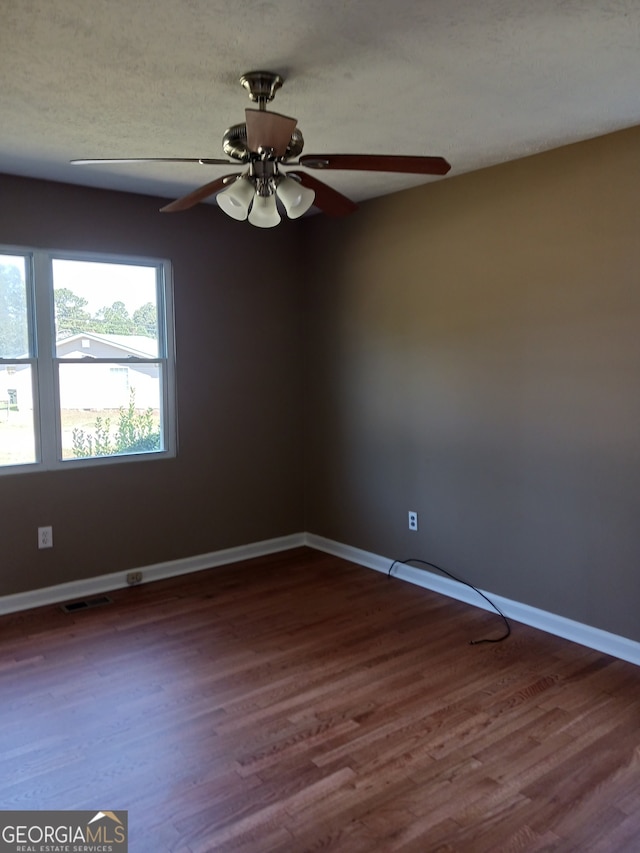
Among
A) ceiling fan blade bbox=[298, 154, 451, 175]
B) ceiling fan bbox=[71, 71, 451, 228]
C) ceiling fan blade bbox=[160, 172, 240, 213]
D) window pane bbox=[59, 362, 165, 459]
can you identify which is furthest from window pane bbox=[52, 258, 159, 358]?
ceiling fan blade bbox=[298, 154, 451, 175]

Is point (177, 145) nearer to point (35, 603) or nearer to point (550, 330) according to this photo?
point (550, 330)

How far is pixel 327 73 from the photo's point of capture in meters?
2.26

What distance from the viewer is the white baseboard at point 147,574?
3721 millimetres

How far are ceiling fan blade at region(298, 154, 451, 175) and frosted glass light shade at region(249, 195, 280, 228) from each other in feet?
0.60

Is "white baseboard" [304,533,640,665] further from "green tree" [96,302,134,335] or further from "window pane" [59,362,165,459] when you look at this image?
"green tree" [96,302,134,335]

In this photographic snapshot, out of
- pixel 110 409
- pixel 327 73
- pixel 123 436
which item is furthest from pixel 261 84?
pixel 123 436

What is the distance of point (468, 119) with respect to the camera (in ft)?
9.02

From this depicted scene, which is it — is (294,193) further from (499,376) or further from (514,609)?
(514,609)

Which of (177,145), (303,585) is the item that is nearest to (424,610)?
(303,585)

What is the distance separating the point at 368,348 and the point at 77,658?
8.41ft

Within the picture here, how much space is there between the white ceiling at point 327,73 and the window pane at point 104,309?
0.75m

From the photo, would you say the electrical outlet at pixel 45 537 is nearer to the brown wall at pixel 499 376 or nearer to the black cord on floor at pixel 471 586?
the brown wall at pixel 499 376

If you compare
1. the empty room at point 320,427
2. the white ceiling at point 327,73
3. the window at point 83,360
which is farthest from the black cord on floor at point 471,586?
the white ceiling at point 327,73

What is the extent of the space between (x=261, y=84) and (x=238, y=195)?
0.47 m
